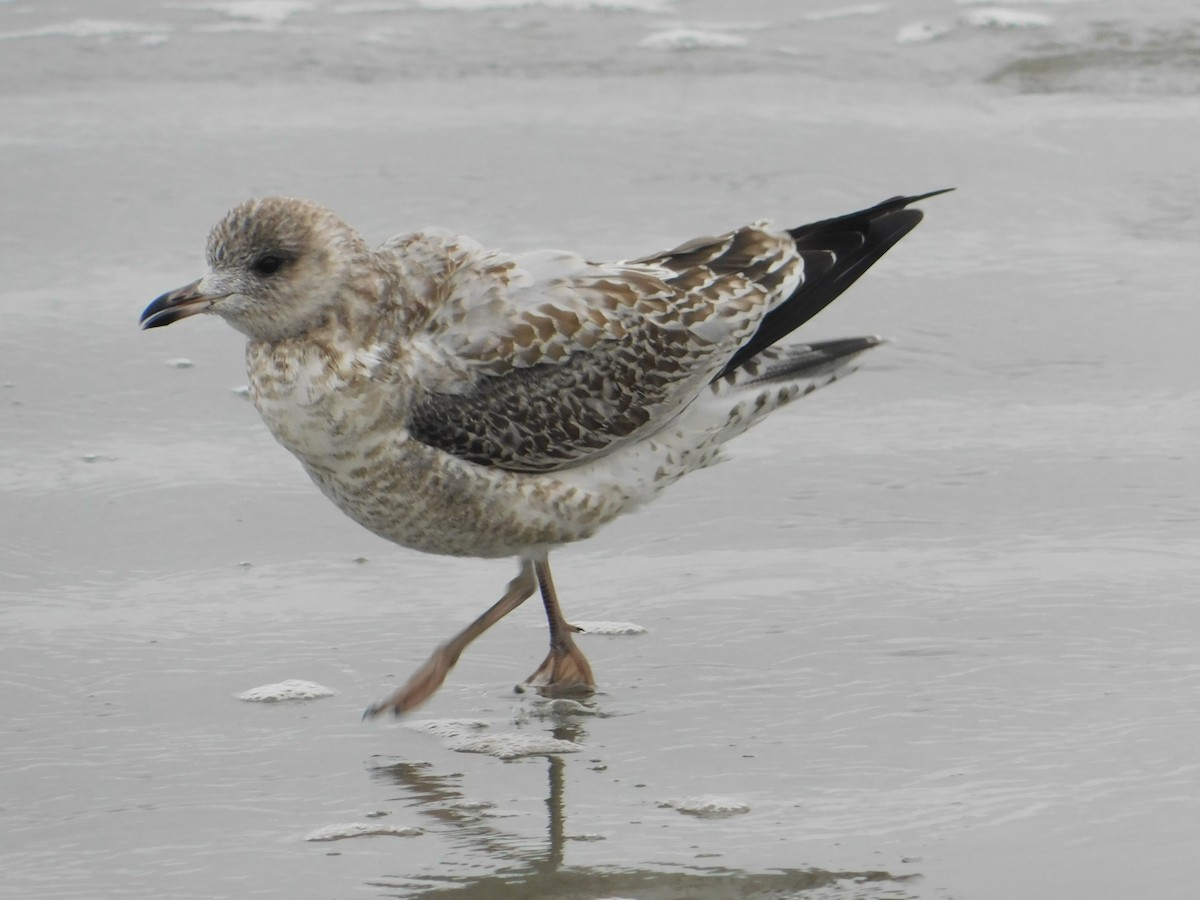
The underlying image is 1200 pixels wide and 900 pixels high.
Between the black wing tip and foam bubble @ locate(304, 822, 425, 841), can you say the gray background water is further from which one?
the black wing tip

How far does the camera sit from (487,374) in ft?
16.4

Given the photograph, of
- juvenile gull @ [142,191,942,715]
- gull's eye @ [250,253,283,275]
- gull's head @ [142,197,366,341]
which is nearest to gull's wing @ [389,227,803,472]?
juvenile gull @ [142,191,942,715]

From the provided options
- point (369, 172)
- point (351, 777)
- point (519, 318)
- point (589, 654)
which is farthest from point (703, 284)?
point (369, 172)

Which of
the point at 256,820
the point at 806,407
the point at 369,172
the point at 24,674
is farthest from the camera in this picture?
the point at 369,172

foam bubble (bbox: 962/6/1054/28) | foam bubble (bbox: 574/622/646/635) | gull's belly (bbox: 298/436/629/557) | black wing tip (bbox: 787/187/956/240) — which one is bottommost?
foam bubble (bbox: 574/622/646/635)

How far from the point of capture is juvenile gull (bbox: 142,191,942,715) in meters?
4.80

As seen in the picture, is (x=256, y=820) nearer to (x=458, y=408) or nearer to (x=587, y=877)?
(x=587, y=877)

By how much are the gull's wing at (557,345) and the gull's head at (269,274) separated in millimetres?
247

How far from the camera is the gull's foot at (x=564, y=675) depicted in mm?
4660

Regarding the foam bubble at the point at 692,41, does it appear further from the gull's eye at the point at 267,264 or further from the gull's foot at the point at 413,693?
the gull's foot at the point at 413,693

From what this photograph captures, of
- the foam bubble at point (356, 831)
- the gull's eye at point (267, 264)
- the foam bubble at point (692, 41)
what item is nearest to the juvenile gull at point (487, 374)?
the gull's eye at point (267, 264)

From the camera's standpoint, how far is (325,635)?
5027 mm

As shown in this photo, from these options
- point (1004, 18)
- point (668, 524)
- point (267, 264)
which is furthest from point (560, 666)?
point (1004, 18)

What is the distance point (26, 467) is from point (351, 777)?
221 centimetres
